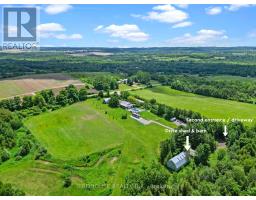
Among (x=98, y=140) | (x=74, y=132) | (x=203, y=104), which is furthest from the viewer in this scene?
(x=203, y=104)

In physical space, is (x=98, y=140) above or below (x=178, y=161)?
below

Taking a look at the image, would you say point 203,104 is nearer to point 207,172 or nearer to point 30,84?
point 207,172

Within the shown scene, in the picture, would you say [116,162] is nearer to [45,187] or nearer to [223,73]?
[45,187]

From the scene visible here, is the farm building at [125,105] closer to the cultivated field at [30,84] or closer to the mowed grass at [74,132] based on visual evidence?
the mowed grass at [74,132]

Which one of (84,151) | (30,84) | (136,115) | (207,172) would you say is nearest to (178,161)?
(207,172)

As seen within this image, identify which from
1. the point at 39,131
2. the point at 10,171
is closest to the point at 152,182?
the point at 10,171

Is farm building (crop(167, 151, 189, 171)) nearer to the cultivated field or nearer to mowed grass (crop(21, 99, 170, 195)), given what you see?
mowed grass (crop(21, 99, 170, 195))
